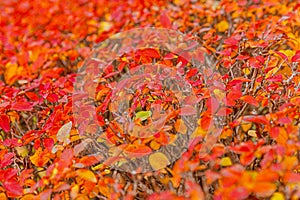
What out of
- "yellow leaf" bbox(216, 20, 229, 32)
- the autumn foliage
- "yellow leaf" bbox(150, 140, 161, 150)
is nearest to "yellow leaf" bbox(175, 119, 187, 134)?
the autumn foliage

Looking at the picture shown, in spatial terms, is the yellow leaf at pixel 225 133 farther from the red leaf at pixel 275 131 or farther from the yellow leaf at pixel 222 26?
the yellow leaf at pixel 222 26

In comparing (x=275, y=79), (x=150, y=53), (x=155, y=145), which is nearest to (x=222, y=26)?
(x=150, y=53)

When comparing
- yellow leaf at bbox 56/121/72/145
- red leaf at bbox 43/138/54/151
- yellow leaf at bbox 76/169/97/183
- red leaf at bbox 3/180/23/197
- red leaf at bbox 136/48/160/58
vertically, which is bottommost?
red leaf at bbox 3/180/23/197

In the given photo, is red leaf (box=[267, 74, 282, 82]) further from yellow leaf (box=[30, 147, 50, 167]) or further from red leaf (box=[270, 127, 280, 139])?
yellow leaf (box=[30, 147, 50, 167])

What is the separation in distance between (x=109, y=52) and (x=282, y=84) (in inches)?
62.4

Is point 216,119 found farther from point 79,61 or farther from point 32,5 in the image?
point 32,5

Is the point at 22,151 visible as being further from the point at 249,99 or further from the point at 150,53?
the point at 249,99

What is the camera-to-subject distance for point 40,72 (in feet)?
11.5

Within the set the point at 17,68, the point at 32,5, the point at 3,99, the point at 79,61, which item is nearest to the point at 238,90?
the point at 3,99

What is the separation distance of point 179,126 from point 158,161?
0.20 meters

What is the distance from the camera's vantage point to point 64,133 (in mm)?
2092

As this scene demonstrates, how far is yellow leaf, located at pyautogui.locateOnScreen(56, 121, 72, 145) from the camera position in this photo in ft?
6.75

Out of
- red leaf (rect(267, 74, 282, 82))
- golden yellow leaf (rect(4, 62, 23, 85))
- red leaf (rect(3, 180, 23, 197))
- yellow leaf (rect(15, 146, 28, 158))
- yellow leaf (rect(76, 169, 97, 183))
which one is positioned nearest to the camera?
yellow leaf (rect(76, 169, 97, 183))

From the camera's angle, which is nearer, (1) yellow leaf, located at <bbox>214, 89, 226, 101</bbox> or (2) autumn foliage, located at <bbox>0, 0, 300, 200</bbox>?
(2) autumn foliage, located at <bbox>0, 0, 300, 200</bbox>
